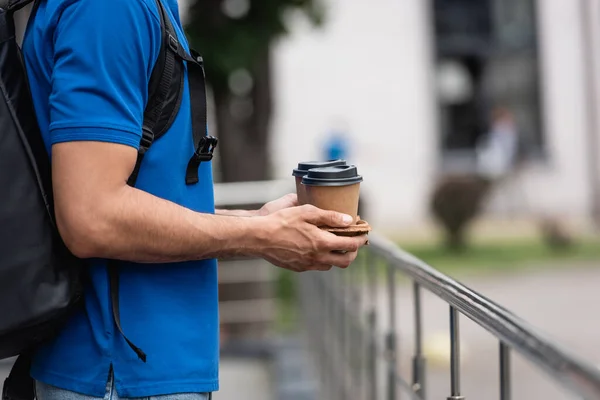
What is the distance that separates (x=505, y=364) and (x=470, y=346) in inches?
215

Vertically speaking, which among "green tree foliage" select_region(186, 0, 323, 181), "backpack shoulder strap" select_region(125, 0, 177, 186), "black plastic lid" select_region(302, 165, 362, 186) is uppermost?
"green tree foliage" select_region(186, 0, 323, 181)

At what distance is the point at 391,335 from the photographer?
336 centimetres

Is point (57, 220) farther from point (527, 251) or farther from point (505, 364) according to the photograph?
point (527, 251)

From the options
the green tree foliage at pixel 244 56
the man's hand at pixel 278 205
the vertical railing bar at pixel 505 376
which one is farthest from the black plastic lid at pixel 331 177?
the green tree foliage at pixel 244 56

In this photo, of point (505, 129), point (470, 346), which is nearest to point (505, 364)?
point (470, 346)

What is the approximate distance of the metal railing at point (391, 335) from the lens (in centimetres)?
143

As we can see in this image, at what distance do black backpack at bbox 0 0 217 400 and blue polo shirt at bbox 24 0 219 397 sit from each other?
3cm

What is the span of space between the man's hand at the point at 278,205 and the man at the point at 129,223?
85 millimetres

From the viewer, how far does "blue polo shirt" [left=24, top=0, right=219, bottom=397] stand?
1675 mm

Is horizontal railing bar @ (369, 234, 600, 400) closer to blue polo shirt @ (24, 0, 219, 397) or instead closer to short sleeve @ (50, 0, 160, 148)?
blue polo shirt @ (24, 0, 219, 397)

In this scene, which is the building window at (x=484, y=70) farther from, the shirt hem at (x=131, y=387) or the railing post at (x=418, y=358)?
the shirt hem at (x=131, y=387)

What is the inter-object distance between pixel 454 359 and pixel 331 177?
0.59 m

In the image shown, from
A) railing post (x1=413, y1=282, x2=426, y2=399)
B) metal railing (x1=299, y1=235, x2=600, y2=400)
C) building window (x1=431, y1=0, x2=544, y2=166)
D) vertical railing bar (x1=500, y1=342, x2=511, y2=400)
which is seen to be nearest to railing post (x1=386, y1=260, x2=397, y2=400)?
metal railing (x1=299, y1=235, x2=600, y2=400)

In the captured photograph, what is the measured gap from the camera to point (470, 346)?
7156 millimetres
